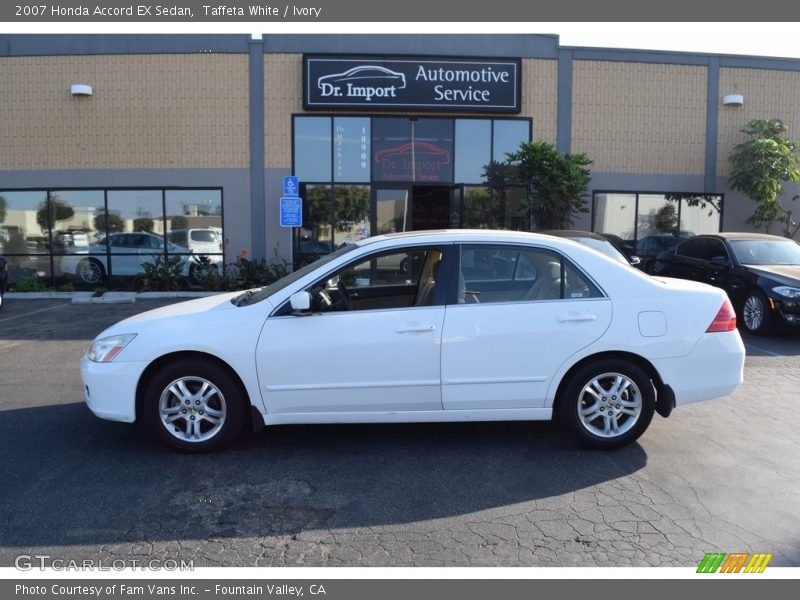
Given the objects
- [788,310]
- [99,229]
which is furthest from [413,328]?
[99,229]

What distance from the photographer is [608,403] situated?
517cm

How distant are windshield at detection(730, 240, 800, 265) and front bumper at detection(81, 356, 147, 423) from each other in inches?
381

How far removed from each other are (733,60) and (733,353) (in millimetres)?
15058

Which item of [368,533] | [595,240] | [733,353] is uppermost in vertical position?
[595,240]

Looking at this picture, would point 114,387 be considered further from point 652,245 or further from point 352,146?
point 652,245

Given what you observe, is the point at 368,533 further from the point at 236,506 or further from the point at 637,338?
the point at 637,338

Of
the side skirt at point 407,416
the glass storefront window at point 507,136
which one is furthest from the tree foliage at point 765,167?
the side skirt at point 407,416

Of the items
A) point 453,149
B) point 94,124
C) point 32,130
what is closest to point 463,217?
point 453,149

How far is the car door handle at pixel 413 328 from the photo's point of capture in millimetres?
5020

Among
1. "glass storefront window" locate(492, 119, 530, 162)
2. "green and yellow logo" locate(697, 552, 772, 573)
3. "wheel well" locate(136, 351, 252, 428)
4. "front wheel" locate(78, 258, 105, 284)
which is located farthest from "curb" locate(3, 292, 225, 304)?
"green and yellow logo" locate(697, 552, 772, 573)

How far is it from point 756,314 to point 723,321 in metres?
6.00

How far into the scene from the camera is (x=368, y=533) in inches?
154

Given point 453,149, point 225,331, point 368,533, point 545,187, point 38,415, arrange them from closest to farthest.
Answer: point 368,533 < point 225,331 < point 38,415 < point 545,187 < point 453,149

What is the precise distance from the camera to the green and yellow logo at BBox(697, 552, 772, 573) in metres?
3.57
